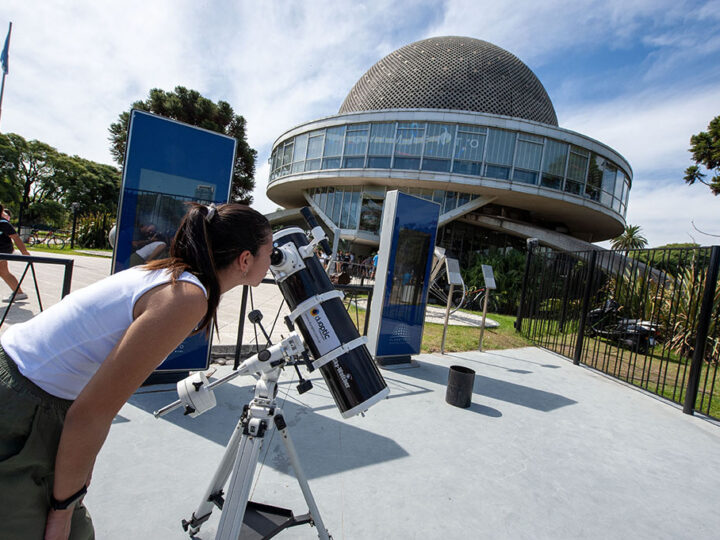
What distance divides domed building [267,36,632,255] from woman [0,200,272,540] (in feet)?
76.2

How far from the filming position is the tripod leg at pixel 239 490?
1.63 metres

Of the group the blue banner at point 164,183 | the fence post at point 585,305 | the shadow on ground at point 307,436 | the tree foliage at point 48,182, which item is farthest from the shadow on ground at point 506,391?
the tree foliage at point 48,182

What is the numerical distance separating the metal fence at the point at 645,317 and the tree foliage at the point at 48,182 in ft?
127

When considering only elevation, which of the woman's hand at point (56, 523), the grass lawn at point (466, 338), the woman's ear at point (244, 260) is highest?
the woman's ear at point (244, 260)

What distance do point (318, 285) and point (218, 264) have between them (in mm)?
1058

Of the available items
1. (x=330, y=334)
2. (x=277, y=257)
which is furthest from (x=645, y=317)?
(x=277, y=257)

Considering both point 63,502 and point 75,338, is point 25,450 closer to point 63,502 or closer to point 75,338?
point 63,502

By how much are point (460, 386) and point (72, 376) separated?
421cm

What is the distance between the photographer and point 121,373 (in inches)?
37.2

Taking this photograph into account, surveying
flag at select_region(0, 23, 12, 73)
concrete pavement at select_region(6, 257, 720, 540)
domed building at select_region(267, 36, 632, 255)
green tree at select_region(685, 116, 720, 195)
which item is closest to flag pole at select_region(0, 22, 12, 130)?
flag at select_region(0, 23, 12, 73)

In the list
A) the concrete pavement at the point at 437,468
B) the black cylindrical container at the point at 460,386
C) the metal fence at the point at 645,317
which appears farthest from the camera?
the metal fence at the point at 645,317

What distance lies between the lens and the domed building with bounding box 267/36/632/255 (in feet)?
75.4

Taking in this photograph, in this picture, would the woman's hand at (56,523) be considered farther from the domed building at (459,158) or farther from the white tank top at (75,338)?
the domed building at (459,158)

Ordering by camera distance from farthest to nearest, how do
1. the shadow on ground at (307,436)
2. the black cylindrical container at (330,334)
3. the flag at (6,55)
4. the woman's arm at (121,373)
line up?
the flag at (6,55) → the shadow on ground at (307,436) → the black cylindrical container at (330,334) → the woman's arm at (121,373)
